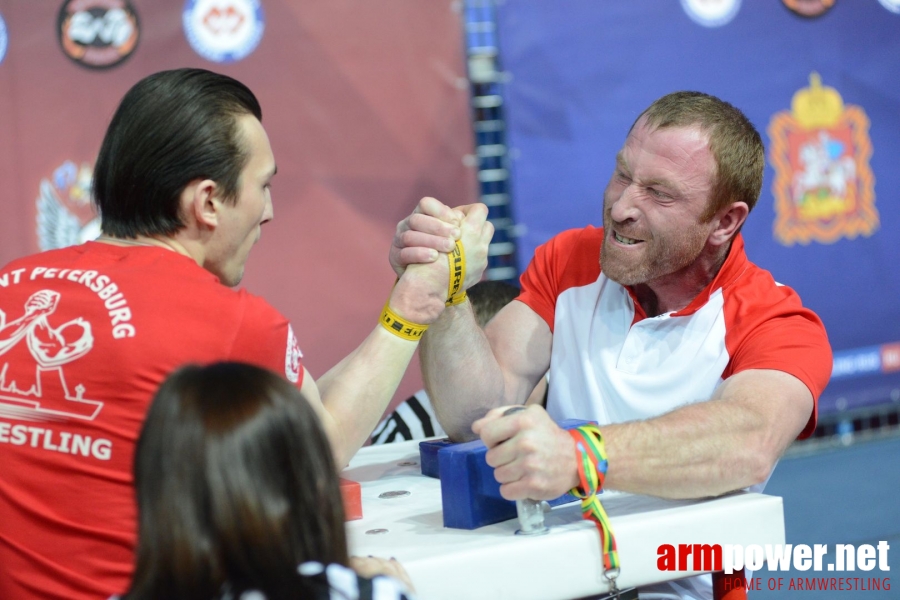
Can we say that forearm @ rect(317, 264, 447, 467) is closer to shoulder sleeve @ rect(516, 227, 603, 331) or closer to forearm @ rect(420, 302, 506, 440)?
forearm @ rect(420, 302, 506, 440)

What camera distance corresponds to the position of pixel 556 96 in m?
3.86

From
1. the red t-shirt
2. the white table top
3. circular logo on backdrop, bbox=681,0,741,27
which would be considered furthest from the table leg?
circular logo on backdrop, bbox=681,0,741,27

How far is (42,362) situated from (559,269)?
1240 millimetres

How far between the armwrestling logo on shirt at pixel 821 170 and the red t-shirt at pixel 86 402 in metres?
3.40

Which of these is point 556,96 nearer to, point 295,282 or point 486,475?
point 295,282

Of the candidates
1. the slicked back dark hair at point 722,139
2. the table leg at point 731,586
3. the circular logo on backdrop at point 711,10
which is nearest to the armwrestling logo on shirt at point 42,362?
the table leg at point 731,586

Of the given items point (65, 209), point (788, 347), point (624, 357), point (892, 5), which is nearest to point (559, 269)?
point (624, 357)

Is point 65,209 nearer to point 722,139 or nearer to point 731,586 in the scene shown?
point 722,139

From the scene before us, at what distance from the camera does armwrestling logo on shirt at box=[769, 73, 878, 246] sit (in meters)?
4.22

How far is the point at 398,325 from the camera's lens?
66.7 inches

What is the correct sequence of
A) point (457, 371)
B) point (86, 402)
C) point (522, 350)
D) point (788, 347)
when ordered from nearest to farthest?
1. point (86, 402)
2. point (788, 347)
3. point (457, 371)
4. point (522, 350)

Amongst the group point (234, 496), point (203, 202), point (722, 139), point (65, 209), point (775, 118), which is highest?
point (775, 118)

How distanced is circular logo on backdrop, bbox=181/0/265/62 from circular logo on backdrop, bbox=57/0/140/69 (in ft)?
0.66

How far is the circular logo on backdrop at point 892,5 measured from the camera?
4.41 m
